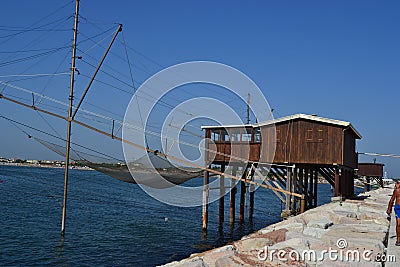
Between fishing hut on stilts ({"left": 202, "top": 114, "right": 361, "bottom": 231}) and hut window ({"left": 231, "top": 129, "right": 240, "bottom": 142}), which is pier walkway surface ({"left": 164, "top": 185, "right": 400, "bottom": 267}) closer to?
fishing hut on stilts ({"left": 202, "top": 114, "right": 361, "bottom": 231})

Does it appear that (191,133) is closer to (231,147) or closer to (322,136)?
(231,147)

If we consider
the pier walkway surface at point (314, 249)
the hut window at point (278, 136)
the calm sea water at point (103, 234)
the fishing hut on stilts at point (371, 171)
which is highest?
the hut window at point (278, 136)

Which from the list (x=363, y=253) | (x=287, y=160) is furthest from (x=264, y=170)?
(x=363, y=253)

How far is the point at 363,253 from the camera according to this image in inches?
365

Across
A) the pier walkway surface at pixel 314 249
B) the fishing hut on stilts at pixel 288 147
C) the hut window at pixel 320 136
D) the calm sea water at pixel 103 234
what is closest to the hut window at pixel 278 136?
the fishing hut on stilts at pixel 288 147

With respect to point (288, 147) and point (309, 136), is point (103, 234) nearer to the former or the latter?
point (288, 147)

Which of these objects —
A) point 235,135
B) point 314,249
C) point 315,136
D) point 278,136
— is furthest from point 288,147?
point 314,249

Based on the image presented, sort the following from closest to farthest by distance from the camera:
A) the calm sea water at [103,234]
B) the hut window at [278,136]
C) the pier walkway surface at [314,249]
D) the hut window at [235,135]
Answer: the pier walkway surface at [314,249], the calm sea water at [103,234], the hut window at [278,136], the hut window at [235,135]

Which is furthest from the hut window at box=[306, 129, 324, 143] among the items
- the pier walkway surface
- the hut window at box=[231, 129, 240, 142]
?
the pier walkway surface

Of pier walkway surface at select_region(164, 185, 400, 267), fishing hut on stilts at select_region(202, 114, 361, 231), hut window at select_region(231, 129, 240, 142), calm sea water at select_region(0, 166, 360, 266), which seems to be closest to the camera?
pier walkway surface at select_region(164, 185, 400, 267)

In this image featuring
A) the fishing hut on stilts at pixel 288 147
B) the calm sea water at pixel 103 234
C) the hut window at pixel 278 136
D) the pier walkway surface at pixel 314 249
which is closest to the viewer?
the pier walkway surface at pixel 314 249

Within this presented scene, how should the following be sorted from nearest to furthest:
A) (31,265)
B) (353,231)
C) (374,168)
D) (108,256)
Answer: (353,231), (31,265), (108,256), (374,168)

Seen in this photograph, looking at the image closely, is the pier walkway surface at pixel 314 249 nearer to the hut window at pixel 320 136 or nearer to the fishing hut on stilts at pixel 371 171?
the hut window at pixel 320 136

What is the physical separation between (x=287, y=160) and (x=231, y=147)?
378 centimetres
